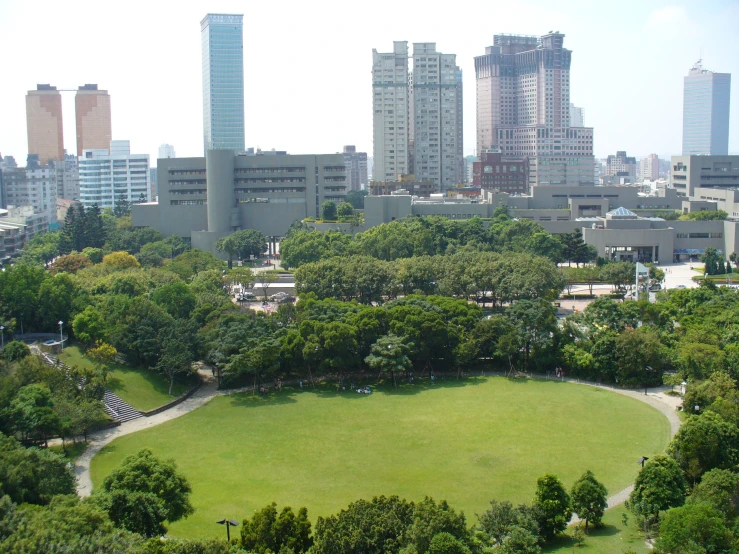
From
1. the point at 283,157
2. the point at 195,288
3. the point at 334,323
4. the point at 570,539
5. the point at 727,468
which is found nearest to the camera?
the point at 570,539

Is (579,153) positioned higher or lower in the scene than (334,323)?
higher

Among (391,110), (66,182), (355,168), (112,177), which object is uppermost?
(391,110)

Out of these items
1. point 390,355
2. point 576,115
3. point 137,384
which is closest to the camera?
point 137,384

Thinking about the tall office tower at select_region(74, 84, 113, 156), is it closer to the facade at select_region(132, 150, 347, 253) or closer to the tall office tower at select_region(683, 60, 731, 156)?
the facade at select_region(132, 150, 347, 253)

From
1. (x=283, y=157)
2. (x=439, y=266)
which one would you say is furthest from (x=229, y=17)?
(x=439, y=266)

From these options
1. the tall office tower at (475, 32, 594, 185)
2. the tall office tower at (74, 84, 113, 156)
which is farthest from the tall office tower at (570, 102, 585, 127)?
the tall office tower at (74, 84, 113, 156)

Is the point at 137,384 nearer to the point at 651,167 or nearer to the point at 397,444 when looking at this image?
the point at 397,444

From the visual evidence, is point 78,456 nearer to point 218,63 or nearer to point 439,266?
point 439,266

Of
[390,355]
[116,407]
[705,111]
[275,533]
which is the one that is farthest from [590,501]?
[705,111]
